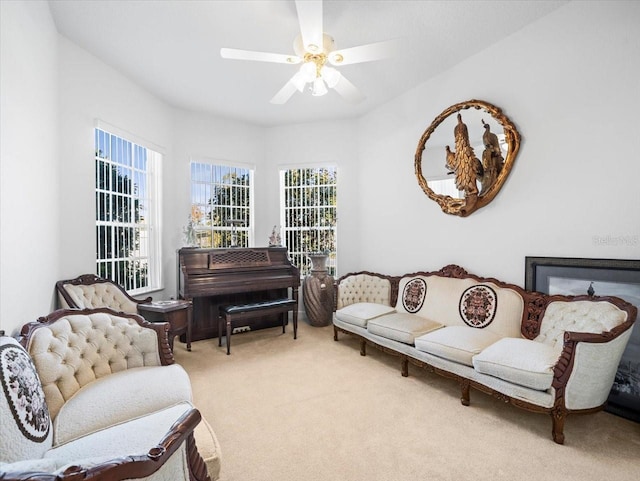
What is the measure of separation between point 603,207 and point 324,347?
3.00 metres

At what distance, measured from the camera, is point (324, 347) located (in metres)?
3.97

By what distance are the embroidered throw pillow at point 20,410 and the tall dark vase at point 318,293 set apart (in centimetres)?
359

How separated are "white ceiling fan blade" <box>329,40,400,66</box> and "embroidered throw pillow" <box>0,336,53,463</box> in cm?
254

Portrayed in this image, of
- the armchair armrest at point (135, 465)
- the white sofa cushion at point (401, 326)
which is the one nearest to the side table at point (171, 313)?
the white sofa cushion at point (401, 326)

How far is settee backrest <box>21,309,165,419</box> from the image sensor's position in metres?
1.75

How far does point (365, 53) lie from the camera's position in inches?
94.0

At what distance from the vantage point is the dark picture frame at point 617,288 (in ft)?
7.53

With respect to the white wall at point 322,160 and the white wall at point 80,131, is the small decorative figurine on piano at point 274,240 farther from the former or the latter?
the white wall at point 80,131

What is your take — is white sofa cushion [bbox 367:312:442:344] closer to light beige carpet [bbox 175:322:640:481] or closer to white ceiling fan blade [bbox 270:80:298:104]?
A: light beige carpet [bbox 175:322:640:481]

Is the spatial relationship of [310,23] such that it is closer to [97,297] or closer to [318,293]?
[97,297]

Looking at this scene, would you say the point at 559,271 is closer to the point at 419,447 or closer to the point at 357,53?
the point at 419,447

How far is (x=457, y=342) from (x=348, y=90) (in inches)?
90.3

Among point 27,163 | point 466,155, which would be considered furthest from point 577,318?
point 27,163

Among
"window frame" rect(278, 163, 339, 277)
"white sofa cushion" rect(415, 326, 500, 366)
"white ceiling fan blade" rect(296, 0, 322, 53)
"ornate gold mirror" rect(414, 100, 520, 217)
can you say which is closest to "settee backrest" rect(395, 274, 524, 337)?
"white sofa cushion" rect(415, 326, 500, 366)
